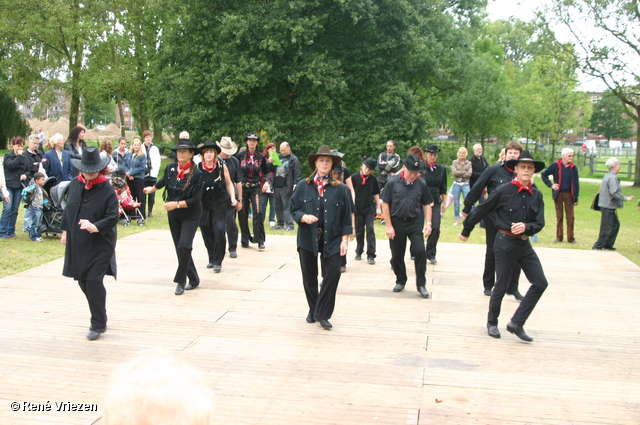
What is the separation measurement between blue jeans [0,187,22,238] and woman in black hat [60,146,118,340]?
277 inches

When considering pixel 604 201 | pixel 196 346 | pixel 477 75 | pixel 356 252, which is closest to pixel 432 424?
pixel 196 346

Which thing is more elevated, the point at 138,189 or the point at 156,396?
the point at 156,396

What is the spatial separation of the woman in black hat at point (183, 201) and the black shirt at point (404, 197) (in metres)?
2.57

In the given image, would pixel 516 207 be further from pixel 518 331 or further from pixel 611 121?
pixel 611 121

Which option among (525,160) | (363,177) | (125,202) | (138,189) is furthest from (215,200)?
(138,189)

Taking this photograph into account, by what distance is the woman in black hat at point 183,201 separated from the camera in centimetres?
848

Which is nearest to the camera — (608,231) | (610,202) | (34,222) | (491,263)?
(491,263)

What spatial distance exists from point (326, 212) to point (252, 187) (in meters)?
5.29

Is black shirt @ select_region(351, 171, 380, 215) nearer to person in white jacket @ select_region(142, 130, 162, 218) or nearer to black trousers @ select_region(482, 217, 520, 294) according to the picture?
black trousers @ select_region(482, 217, 520, 294)

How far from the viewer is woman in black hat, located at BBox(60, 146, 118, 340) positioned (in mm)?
6570

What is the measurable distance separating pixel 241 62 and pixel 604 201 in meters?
16.0

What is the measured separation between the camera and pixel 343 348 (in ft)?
21.6

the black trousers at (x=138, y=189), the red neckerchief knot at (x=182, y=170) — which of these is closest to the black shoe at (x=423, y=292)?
the red neckerchief knot at (x=182, y=170)

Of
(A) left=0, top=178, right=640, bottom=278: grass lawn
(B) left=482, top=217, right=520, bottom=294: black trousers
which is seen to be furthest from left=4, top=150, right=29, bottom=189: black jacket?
(B) left=482, top=217, right=520, bottom=294: black trousers
